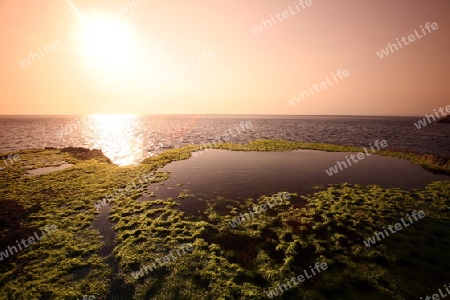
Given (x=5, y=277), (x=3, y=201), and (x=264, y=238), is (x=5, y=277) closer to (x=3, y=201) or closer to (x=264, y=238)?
(x=3, y=201)

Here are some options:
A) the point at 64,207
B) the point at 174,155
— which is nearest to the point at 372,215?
the point at 64,207

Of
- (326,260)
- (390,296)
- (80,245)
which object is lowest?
(390,296)

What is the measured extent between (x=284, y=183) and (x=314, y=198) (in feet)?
14.6

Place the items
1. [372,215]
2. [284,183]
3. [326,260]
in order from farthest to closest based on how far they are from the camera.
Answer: [284,183] < [372,215] < [326,260]

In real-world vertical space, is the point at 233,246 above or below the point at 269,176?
above

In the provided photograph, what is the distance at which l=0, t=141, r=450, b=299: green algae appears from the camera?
398 inches

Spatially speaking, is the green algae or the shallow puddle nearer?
the green algae

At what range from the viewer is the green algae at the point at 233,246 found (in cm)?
1012

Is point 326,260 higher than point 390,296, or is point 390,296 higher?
point 326,260

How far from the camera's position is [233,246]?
44.0ft

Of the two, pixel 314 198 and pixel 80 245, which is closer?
pixel 80 245

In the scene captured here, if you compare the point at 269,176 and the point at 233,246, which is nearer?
the point at 233,246

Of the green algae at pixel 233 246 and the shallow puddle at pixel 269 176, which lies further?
the shallow puddle at pixel 269 176

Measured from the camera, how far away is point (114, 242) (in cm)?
1396
